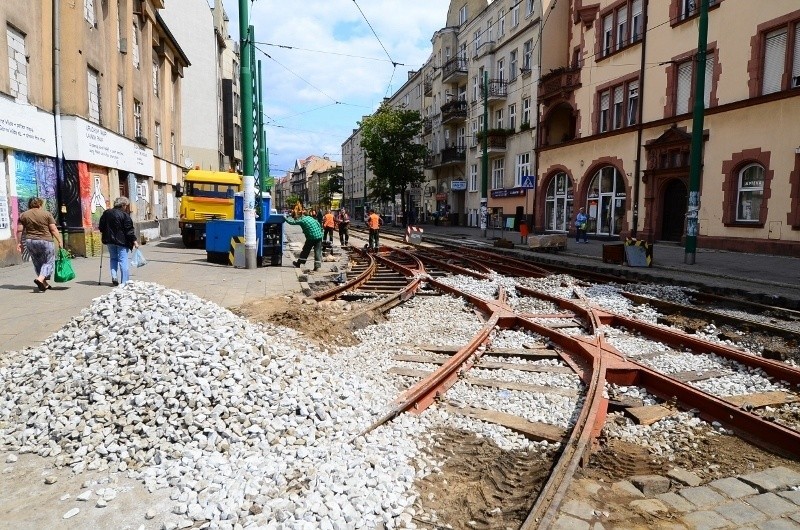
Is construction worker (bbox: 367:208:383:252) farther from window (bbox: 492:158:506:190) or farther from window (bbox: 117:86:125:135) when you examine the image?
window (bbox: 492:158:506:190)

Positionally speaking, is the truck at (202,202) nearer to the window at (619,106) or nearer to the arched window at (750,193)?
the window at (619,106)

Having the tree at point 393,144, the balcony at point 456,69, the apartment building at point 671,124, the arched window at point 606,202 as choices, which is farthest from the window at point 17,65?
the balcony at point 456,69

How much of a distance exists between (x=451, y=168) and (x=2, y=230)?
40171 millimetres

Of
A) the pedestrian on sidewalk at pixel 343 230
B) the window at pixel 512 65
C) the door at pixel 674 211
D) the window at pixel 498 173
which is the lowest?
the pedestrian on sidewalk at pixel 343 230

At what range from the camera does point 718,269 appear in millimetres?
14406

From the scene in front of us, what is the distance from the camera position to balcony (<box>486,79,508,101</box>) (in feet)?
121

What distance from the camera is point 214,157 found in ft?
147

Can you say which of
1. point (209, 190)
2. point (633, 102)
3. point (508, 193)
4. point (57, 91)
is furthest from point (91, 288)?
point (508, 193)

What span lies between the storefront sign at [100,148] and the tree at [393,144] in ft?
87.0

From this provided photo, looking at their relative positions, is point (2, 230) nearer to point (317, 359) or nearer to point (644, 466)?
point (317, 359)

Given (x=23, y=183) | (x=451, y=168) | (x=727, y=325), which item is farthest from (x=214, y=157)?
(x=727, y=325)

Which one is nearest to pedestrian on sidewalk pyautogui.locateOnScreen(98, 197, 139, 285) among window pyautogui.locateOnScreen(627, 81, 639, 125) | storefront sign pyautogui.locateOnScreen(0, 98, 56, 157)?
storefront sign pyautogui.locateOnScreen(0, 98, 56, 157)

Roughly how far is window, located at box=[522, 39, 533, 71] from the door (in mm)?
14372

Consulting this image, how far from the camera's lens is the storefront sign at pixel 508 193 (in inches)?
1361
